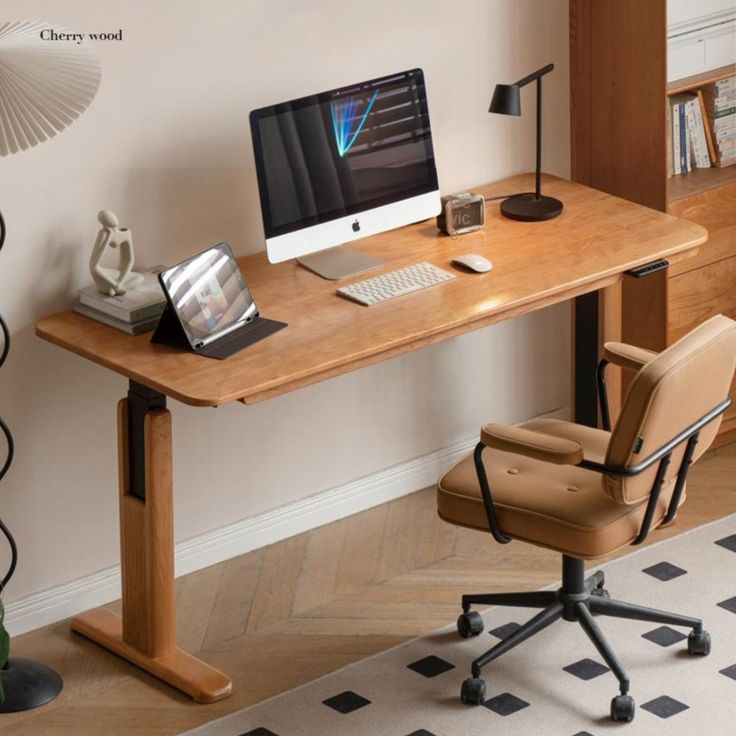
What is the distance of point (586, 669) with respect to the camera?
3775 mm

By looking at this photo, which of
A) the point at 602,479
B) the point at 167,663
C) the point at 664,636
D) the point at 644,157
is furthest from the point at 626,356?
the point at 167,663

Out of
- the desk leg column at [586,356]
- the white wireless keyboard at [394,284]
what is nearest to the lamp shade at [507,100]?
the white wireless keyboard at [394,284]

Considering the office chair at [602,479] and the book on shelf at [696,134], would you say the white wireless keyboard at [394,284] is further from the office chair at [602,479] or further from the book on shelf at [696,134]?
the book on shelf at [696,134]

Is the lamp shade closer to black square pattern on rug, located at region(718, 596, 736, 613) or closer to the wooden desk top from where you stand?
the wooden desk top

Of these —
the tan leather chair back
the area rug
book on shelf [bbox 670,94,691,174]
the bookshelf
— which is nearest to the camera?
the tan leather chair back

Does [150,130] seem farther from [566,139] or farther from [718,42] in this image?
[718,42]

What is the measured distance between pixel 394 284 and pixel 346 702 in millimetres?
1047

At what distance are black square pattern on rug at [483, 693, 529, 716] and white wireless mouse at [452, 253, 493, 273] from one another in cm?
108

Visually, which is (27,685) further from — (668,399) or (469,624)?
(668,399)

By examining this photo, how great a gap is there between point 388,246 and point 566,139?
2.88 feet

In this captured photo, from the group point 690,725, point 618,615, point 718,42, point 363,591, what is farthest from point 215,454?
point 718,42

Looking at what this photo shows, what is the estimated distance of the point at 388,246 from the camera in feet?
13.9

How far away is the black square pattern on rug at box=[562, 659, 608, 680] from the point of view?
12.3 feet

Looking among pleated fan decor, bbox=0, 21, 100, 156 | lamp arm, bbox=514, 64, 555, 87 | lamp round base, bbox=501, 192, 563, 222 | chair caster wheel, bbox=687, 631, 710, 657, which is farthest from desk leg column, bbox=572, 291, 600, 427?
pleated fan decor, bbox=0, 21, 100, 156
